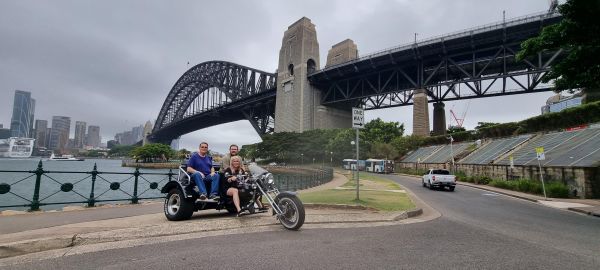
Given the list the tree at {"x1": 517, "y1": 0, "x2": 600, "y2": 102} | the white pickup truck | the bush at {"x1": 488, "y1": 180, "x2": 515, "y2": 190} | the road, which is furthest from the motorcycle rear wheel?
the bush at {"x1": 488, "y1": 180, "x2": 515, "y2": 190}

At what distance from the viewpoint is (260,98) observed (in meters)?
88.8

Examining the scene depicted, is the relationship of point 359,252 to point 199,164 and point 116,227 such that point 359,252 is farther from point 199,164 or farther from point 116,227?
point 116,227

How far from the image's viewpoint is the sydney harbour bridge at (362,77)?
49.4 metres

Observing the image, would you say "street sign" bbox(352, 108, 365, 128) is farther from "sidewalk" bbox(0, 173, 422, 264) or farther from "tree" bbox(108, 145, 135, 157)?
"tree" bbox(108, 145, 135, 157)

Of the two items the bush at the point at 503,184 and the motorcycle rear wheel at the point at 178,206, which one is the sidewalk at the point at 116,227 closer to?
the motorcycle rear wheel at the point at 178,206

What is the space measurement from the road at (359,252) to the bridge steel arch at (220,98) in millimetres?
80922

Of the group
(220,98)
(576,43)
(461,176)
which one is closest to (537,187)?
(576,43)

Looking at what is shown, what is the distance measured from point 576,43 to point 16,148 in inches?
7964

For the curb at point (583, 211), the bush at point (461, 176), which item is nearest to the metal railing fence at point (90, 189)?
the curb at point (583, 211)

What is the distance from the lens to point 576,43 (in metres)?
10.8

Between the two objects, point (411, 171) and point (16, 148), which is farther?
point (16, 148)

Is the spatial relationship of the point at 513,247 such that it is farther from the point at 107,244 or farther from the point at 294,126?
the point at 294,126

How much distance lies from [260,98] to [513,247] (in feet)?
280

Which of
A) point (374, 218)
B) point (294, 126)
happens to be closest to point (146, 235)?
point (374, 218)
